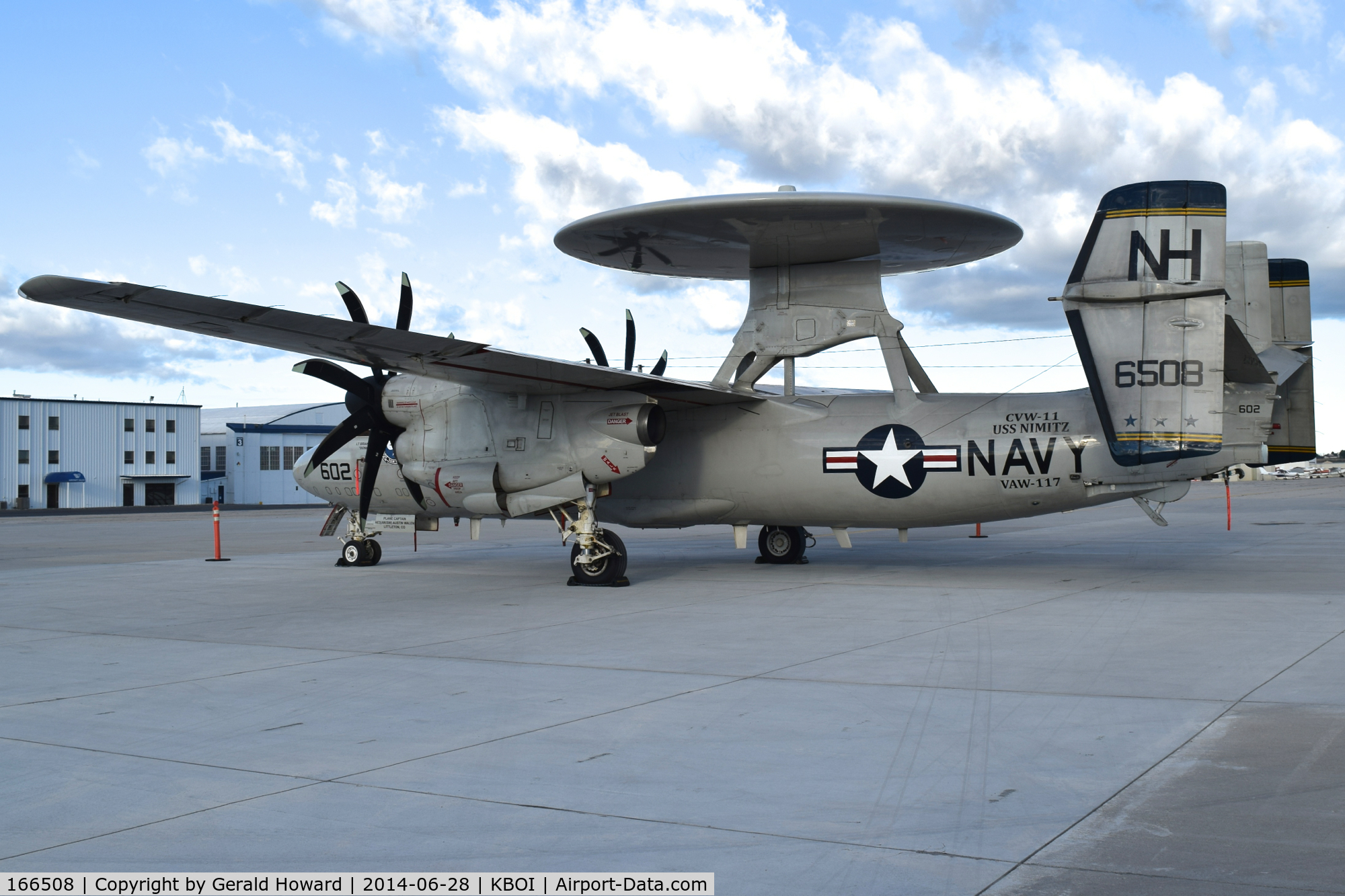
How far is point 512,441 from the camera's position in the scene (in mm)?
17328

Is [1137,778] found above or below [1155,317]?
below

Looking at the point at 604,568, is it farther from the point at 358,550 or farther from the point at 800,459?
the point at 358,550

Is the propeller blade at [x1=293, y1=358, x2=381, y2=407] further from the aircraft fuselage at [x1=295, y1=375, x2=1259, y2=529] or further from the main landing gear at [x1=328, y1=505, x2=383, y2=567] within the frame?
the main landing gear at [x1=328, y1=505, x2=383, y2=567]

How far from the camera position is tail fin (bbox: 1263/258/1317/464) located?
642 inches

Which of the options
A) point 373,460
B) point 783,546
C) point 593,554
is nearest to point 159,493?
point 373,460

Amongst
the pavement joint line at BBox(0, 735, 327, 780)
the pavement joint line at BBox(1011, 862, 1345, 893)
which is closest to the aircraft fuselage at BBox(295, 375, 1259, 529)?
the pavement joint line at BBox(0, 735, 327, 780)

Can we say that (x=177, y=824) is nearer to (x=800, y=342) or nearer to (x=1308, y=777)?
(x=1308, y=777)

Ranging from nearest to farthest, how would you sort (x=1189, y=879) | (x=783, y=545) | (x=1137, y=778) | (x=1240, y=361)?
1. (x=1189, y=879)
2. (x=1137, y=778)
3. (x=1240, y=361)
4. (x=783, y=545)

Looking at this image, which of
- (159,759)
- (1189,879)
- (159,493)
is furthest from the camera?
(159,493)

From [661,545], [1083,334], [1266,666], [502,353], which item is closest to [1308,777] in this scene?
[1266,666]

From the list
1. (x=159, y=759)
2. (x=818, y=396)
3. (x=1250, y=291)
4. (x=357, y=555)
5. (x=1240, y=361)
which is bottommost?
(x=159, y=759)

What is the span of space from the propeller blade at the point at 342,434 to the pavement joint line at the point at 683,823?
12597 millimetres

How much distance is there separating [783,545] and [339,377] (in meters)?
8.69

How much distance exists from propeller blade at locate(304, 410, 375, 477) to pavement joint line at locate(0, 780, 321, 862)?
12.4 meters
